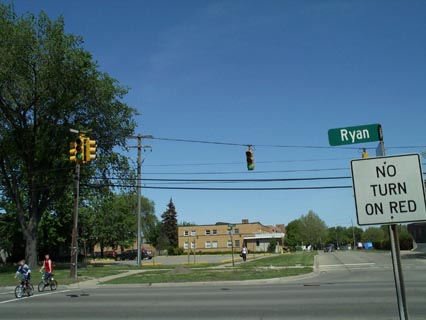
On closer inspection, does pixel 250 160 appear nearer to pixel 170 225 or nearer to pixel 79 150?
pixel 79 150

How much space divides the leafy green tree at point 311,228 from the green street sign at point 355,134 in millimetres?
115399

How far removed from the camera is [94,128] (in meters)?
36.9

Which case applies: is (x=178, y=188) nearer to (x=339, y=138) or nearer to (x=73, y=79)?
(x=73, y=79)

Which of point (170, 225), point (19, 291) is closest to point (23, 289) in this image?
point (19, 291)

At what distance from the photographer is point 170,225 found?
344 feet

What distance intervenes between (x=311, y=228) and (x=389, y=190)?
385 ft

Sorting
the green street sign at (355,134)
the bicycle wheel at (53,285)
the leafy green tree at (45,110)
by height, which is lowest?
the bicycle wheel at (53,285)

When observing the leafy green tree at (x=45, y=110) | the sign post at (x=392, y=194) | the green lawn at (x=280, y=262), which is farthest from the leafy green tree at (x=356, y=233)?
the sign post at (x=392, y=194)

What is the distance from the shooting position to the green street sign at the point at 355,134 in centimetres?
567

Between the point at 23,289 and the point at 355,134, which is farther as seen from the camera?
the point at 23,289

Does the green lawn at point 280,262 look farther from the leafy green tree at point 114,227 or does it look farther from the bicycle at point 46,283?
the leafy green tree at point 114,227

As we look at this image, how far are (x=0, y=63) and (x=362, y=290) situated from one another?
27.4 meters

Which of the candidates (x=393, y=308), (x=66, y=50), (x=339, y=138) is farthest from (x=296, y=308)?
(x=66, y=50)

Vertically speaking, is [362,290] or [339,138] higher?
[339,138]
